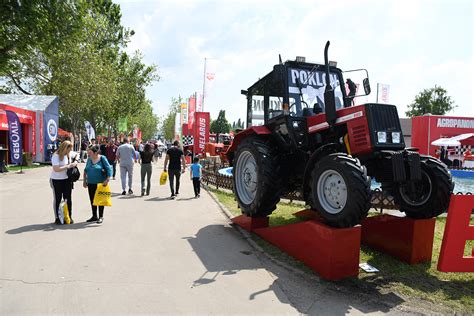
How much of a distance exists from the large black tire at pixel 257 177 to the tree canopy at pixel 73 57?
10.2m

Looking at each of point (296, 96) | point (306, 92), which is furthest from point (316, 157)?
point (306, 92)

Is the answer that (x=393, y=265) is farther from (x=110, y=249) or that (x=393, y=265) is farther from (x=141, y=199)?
(x=141, y=199)

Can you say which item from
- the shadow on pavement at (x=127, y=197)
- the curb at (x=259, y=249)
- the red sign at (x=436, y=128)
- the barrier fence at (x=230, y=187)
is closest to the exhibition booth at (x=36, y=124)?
the barrier fence at (x=230, y=187)

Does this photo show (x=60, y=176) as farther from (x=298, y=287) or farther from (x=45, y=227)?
(x=298, y=287)

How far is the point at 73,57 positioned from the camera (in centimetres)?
2322

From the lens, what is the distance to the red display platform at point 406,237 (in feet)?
16.7

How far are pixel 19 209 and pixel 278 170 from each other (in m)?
6.08

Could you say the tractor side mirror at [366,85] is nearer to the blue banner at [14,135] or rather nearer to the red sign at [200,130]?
the blue banner at [14,135]

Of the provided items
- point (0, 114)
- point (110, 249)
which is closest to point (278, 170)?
point (110, 249)

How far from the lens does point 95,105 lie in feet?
88.4

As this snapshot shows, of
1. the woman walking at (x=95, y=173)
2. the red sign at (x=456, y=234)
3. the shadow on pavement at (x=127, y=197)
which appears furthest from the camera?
the shadow on pavement at (x=127, y=197)

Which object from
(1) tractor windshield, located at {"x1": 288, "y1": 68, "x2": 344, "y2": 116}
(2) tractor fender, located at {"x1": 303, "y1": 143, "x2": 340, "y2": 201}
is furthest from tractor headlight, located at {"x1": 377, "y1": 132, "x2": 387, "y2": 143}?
(1) tractor windshield, located at {"x1": 288, "y1": 68, "x2": 344, "y2": 116}

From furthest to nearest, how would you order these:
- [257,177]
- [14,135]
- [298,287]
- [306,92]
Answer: [14,135] < [306,92] < [257,177] < [298,287]

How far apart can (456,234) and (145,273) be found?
3.92 m
